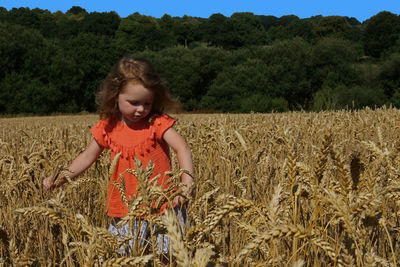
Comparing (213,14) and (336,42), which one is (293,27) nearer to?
(213,14)

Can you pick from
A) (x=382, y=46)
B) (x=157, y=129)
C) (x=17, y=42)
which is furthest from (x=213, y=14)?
(x=157, y=129)

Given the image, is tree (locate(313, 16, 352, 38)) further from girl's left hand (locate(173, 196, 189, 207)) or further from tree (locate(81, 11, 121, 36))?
girl's left hand (locate(173, 196, 189, 207))

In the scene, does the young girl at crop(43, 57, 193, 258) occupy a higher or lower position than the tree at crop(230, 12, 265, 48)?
lower

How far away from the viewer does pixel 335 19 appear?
76.9 m

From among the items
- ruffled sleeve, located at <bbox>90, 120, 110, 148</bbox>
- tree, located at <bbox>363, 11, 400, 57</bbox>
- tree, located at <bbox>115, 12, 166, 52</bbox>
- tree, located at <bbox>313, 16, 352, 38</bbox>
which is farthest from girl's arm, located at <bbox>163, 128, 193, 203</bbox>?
tree, located at <bbox>313, 16, 352, 38</bbox>

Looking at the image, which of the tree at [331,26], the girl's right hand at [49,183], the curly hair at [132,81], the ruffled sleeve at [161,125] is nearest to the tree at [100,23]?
the tree at [331,26]

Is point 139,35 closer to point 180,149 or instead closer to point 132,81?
point 132,81

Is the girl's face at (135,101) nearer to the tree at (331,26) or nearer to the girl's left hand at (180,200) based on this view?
the girl's left hand at (180,200)

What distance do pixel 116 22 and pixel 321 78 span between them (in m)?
44.2

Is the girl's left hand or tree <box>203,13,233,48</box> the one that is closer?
the girl's left hand

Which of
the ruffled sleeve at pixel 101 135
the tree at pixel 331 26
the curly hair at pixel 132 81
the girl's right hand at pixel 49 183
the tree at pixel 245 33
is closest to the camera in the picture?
the girl's right hand at pixel 49 183

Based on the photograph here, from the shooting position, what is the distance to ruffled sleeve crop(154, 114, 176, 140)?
2652mm

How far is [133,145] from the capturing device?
2.70 metres

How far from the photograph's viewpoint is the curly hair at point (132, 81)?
8.68 ft
